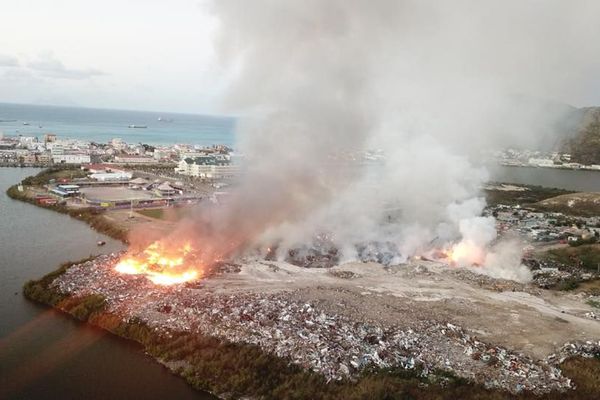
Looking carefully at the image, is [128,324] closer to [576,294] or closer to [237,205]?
[237,205]

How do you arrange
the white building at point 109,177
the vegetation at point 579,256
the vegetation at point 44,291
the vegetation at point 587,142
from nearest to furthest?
the vegetation at point 44,291 < the vegetation at point 579,256 < the white building at point 109,177 < the vegetation at point 587,142

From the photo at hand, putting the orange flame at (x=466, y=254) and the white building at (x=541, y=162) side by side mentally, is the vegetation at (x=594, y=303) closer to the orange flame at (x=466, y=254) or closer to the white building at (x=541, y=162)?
the orange flame at (x=466, y=254)

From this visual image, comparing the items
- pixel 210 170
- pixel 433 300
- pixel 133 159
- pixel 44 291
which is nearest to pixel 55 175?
pixel 133 159

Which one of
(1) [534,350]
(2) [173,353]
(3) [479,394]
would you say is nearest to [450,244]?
(1) [534,350]

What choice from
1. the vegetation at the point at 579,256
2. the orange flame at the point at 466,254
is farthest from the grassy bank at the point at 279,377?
the vegetation at the point at 579,256

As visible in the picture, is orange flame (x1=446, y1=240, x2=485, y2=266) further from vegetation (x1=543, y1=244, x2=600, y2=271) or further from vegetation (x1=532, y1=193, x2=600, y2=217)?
vegetation (x1=532, y1=193, x2=600, y2=217)

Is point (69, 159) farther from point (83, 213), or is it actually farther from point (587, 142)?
point (587, 142)
